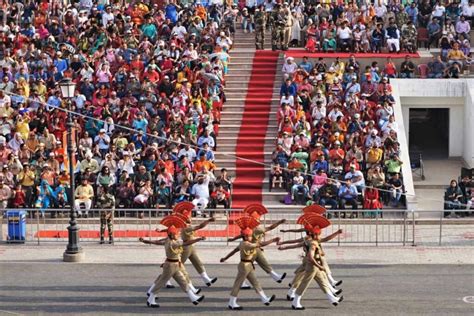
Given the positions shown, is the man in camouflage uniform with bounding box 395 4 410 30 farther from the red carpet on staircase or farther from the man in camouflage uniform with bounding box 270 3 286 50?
the red carpet on staircase

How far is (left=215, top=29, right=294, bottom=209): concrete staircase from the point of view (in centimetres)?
3944

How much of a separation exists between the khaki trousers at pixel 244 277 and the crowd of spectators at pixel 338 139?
27.9ft

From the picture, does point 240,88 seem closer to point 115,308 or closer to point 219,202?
point 219,202

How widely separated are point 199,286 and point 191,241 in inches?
54.9

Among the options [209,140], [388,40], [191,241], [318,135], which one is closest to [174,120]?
[209,140]

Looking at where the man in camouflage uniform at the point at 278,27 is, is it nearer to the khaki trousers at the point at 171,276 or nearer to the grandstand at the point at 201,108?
the grandstand at the point at 201,108

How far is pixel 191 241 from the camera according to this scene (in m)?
29.6

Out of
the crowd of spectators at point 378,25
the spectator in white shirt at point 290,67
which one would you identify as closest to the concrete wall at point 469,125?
the crowd of spectators at point 378,25

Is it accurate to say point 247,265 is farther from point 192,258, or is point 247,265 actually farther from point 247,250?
point 192,258

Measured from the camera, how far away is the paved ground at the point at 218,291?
28.4 metres

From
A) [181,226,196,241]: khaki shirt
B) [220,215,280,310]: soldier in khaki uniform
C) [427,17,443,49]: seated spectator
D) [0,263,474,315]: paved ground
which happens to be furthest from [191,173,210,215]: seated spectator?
[427,17,443,49]: seated spectator

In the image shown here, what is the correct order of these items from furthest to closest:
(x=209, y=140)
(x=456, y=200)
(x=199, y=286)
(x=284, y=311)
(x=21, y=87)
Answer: (x=21, y=87), (x=209, y=140), (x=456, y=200), (x=199, y=286), (x=284, y=311)

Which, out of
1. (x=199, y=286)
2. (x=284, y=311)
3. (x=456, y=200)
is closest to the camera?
(x=284, y=311)

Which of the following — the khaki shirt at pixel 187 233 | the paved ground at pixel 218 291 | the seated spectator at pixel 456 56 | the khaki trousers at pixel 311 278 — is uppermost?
the seated spectator at pixel 456 56
